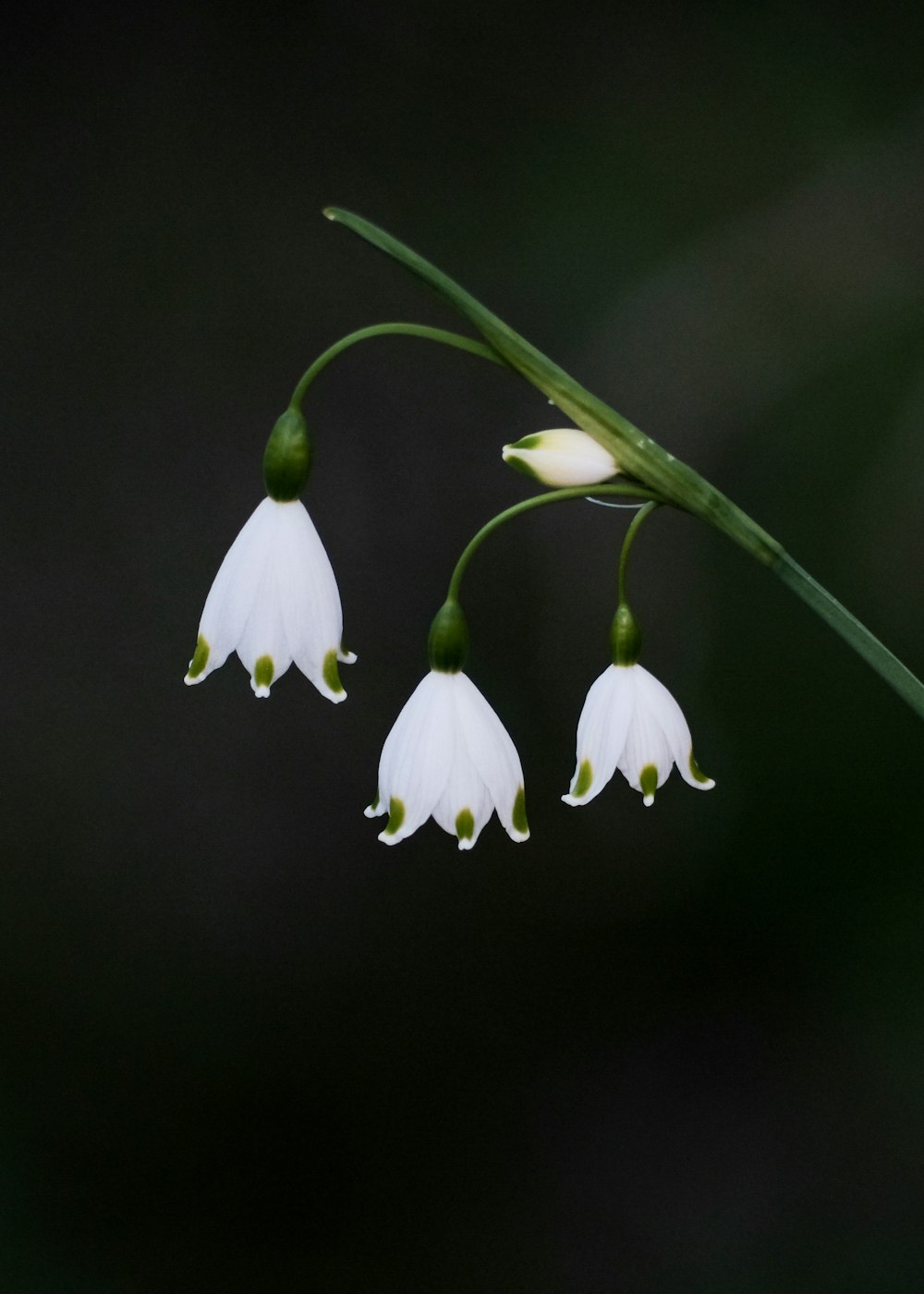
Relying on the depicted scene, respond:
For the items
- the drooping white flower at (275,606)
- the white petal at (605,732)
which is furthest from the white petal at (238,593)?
the white petal at (605,732)

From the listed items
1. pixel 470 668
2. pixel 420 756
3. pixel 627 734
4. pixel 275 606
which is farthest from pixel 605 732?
pixel 470 668

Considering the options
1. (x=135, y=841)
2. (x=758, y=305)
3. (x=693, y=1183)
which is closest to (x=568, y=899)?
(x=693, y=1183)

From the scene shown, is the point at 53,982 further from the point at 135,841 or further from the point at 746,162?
the point at 746,162

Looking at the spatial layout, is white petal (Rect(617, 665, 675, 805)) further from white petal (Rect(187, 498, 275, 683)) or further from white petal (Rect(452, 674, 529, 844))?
white petal (Rect(187, 498, 275, 683))

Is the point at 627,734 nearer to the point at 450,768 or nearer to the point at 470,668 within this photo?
the point at 450,768

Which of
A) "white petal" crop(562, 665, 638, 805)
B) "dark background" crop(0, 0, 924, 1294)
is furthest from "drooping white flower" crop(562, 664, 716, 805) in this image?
"dark background" crop(0, 0, 924, 1294)

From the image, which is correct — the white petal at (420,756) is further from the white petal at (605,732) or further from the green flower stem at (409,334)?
the green flower stem at (409,334)
